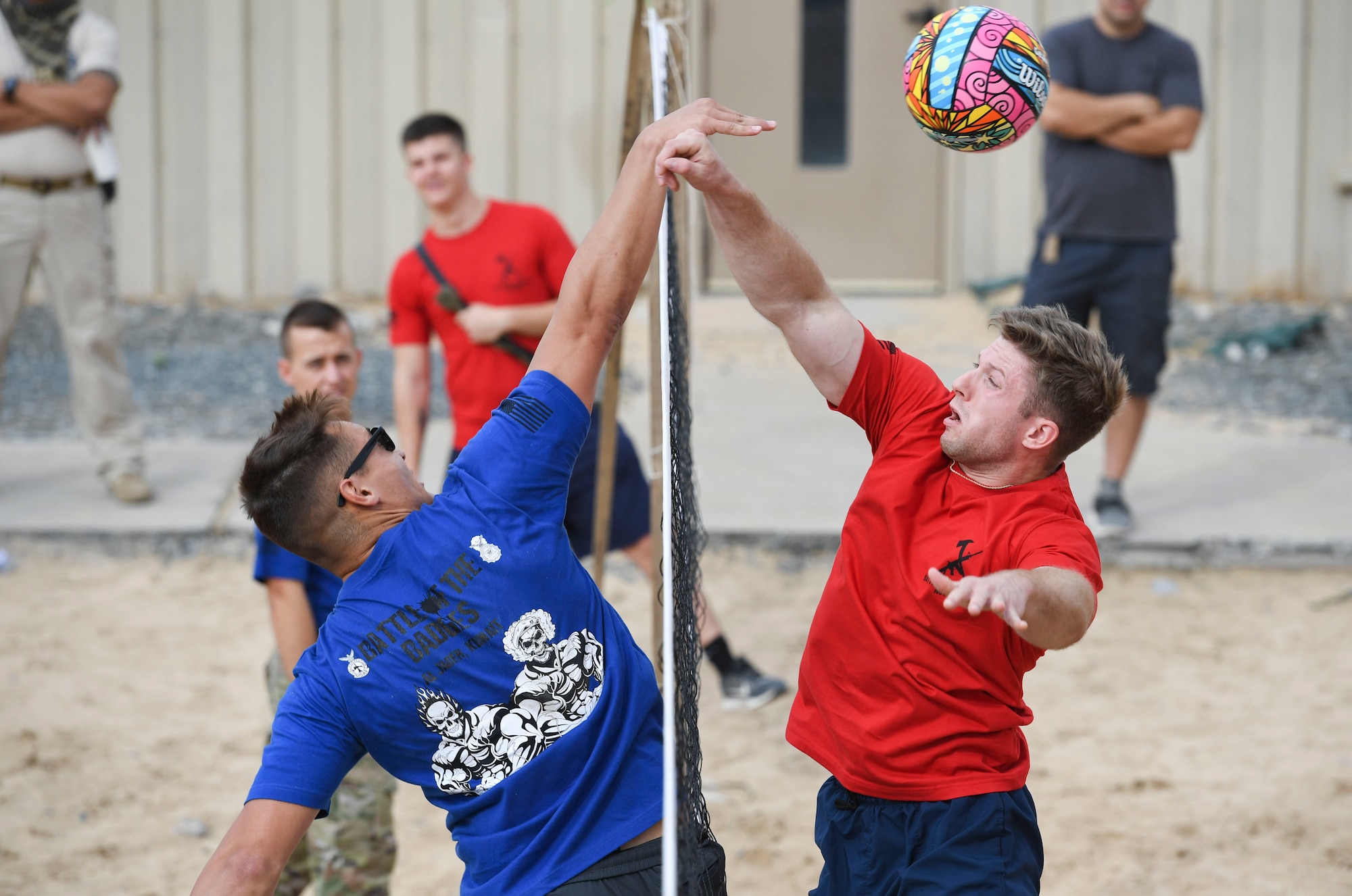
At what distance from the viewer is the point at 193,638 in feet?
17.7

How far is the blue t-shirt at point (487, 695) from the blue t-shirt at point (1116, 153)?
4.27m

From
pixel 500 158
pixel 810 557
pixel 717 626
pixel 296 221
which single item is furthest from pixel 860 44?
pixel 717 626

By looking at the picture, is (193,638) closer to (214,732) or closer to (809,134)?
(214,732)

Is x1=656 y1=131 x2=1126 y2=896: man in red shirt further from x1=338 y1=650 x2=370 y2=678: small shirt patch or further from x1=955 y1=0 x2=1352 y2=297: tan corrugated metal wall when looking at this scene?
x1=955 y1=0 x2=1352 y2=297: tan corrugated metal wall

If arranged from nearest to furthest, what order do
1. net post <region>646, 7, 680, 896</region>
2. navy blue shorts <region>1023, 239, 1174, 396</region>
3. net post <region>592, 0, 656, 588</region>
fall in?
net post <region>646, 7, 680, 896</region> < net post <region>592, 0, 656, 588</region> < navy blue shorts <region>1023, 239, 1174, 396</region>

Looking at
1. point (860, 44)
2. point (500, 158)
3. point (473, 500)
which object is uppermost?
point (860, 44)

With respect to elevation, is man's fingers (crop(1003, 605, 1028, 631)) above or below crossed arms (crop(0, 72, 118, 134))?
below

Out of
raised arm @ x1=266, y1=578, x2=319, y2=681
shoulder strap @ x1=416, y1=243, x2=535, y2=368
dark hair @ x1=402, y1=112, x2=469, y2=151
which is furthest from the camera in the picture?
dark hair @ x1=402, y1=112, x2=469, y2=151

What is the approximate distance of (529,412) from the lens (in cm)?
220

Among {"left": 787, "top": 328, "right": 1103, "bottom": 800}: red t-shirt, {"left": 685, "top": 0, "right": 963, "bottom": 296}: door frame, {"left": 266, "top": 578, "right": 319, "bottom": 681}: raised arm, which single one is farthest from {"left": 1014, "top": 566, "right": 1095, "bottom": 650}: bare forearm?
{"left": 685, "top": 0, "right": 963, "bottom": 296}: door frame

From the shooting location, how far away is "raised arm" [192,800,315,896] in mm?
1901

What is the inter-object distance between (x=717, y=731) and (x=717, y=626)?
1.17ft

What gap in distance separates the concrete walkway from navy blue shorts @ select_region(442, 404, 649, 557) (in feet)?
4.75

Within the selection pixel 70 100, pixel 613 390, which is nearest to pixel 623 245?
pixel 613 390
